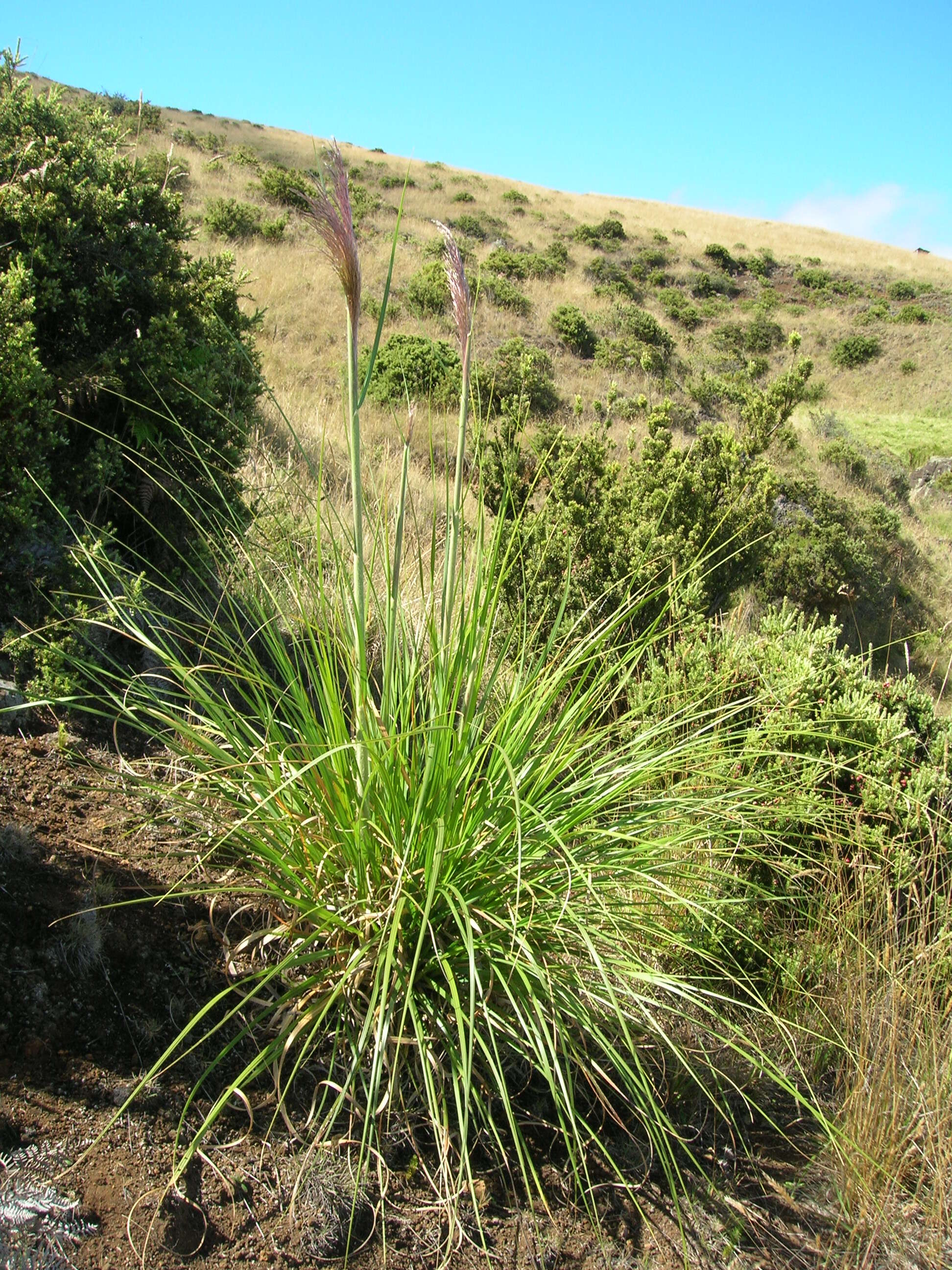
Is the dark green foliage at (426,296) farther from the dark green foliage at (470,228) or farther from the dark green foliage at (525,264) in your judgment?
the dark green foliage at (470,228)

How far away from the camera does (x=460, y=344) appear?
1.75 metres

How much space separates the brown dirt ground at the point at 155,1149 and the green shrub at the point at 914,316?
2860 cm

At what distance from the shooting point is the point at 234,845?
2.26 metres

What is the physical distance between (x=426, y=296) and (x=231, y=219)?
4026 mm

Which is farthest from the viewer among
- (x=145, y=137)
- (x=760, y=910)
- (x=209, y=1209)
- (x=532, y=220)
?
(x=532, y=220)

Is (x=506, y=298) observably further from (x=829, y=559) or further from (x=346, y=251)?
(x=346, y=251)

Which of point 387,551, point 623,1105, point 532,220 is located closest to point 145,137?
point 532,220

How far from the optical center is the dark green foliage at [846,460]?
44.6ft

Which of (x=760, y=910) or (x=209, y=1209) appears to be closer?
(x=209, y=1209)

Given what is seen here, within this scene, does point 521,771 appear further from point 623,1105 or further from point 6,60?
point 6,60

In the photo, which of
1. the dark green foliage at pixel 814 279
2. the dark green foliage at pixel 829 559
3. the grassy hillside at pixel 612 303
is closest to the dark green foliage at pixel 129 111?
the grassy hillside at pixel 612 303

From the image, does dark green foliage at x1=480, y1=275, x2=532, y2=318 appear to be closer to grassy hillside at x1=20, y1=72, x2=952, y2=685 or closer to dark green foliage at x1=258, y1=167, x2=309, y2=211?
grassy hillside at x1=20, y1=72, x2=952, y2=685

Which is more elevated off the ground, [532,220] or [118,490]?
[532,220]

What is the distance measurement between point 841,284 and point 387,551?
31919 mm
